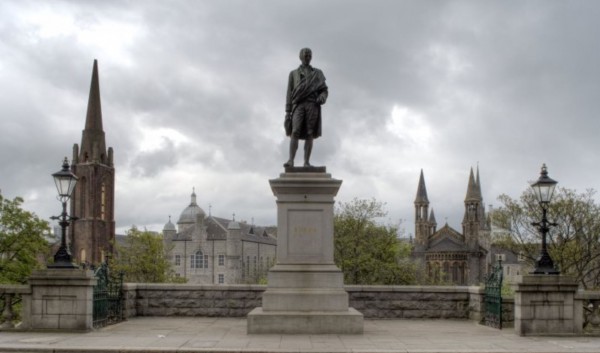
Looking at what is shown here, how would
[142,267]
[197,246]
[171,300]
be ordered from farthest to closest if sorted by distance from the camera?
[197,246], [142,267], [171,300]

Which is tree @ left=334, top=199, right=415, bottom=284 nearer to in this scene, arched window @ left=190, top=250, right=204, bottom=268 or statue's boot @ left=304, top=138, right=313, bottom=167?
statue's boot @ left=304, top=138, right=313, bottom=167

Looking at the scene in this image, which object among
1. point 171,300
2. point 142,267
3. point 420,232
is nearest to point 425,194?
point 420,232

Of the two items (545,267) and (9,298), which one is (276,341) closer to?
→ (545,267)

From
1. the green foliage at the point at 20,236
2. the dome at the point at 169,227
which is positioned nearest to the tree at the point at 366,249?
the green foliage at the point at 20,236

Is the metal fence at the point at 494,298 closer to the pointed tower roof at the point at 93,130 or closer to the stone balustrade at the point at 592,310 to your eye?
the stone balustrade at the point at 592,310

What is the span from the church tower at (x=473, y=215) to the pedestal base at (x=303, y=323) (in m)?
147

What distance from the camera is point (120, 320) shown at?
17109 mm

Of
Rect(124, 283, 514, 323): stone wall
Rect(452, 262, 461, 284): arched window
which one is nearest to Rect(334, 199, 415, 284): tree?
Rect(124, 283, 514, 323): stone wall

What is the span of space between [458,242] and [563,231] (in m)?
117

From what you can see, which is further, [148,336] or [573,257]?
[573,257]

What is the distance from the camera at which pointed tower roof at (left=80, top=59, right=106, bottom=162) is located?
11638cm

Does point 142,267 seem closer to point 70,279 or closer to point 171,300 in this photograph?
point 171,300

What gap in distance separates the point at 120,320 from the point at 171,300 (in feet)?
6.14

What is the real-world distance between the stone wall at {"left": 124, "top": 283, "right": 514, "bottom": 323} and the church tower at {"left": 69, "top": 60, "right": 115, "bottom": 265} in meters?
100
